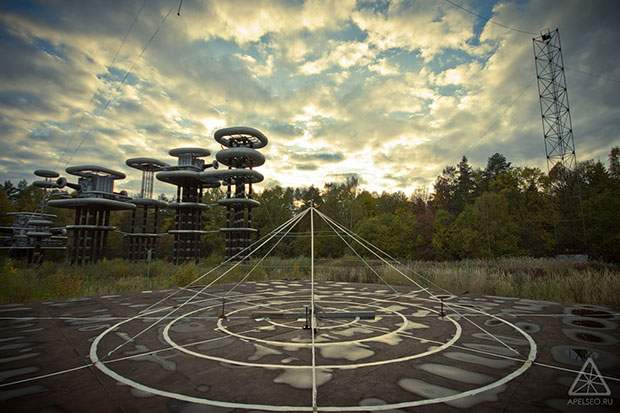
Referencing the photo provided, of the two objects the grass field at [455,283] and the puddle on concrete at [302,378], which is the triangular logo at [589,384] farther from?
the grass field at [455,283]

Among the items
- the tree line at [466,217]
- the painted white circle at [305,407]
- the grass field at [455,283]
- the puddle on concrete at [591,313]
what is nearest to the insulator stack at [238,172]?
the tree line at [466,217]

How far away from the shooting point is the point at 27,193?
70.9 metres

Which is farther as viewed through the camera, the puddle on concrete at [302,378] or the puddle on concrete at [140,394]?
the puddle on concrete at [302,378]

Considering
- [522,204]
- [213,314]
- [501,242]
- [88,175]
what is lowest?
[213,314]

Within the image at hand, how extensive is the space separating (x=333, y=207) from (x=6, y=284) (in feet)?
157

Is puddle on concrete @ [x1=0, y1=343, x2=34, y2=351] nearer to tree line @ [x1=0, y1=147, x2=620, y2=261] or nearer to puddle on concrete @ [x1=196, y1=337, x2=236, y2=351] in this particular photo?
puddle on concrete @ [x1=196, y1=337, x2=236, y2=351]

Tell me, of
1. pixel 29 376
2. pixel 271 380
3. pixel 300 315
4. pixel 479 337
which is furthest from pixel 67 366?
pixel 479 337

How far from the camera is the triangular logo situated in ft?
13.5

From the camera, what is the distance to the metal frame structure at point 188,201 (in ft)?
123

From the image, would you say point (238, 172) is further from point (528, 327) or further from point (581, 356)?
point (581, 356)

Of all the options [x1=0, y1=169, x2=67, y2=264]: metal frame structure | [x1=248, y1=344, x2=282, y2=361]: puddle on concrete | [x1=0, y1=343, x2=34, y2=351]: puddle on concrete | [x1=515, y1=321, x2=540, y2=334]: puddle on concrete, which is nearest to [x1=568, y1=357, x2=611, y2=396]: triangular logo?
[x1=515, y1=321, x2=540, y2=334]: puddle on concrete

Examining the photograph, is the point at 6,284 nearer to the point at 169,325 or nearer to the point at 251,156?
the point at 169,325

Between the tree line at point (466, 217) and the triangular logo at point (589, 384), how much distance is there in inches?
582

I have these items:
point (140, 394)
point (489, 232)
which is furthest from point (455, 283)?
point (489, 232)
